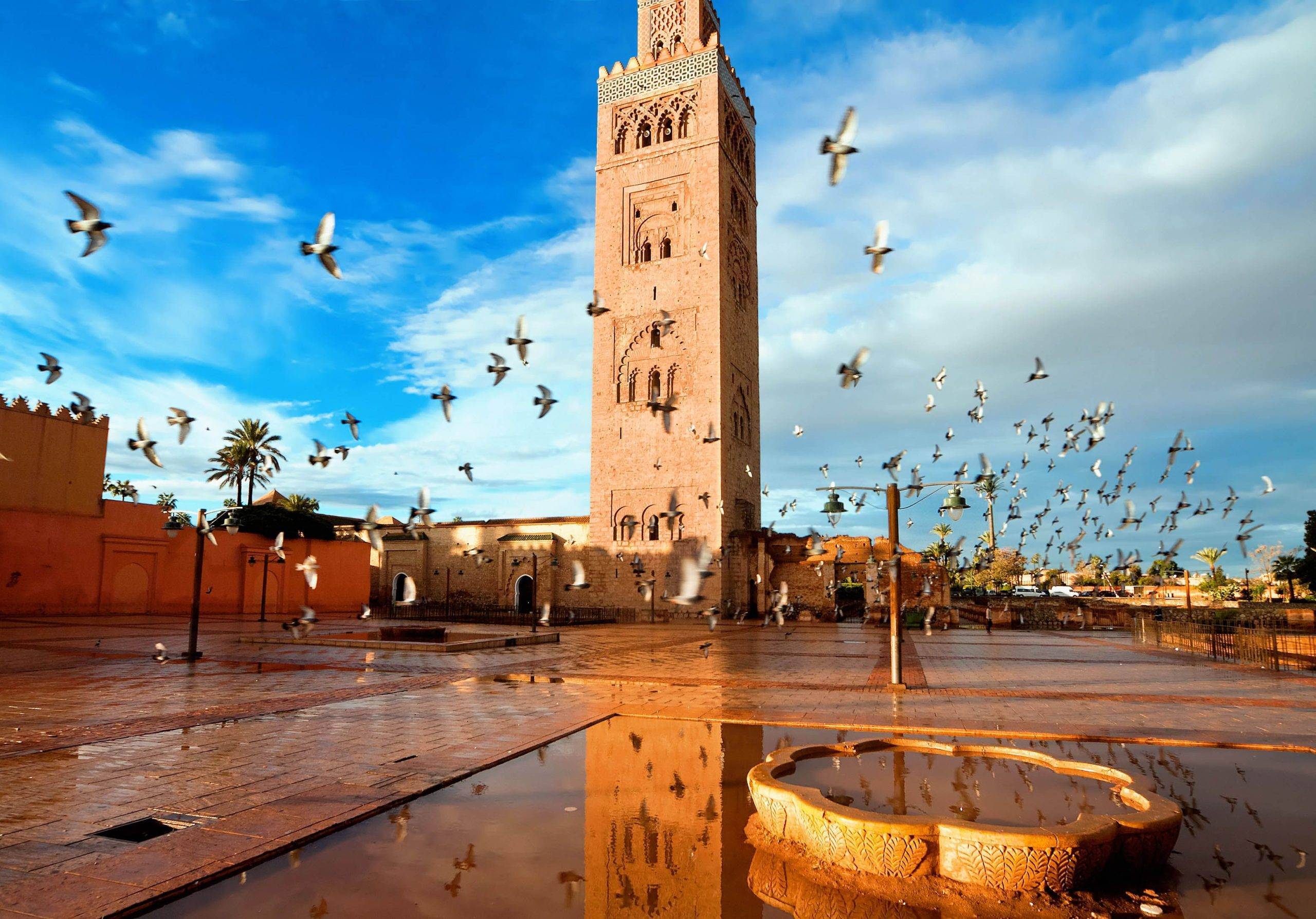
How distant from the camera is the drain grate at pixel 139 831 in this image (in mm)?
4559

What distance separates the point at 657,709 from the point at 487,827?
461cm

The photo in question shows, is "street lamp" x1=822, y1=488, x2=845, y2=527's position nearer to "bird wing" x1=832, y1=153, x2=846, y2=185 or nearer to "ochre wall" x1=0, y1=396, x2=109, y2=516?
"bird wing" x1=832, y1=153, x2=846, y2=185

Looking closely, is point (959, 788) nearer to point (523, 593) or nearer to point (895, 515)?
point (895, 515)

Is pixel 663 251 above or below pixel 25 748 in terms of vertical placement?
above

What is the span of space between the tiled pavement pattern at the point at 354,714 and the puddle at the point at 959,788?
55.9 inches

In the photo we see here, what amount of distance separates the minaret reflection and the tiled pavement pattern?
100 centimetres

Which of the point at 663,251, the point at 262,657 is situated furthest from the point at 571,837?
the point at 663,251

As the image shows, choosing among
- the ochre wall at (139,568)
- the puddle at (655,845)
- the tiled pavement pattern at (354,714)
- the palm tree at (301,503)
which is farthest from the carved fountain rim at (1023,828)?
the palm tree at (301,503)

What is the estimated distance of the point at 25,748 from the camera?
663cm

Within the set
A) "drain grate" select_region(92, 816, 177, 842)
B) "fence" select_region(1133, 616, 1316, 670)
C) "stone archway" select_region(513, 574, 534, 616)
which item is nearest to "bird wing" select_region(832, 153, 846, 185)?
"drain grate" select_region(92, 816, 177, 842)

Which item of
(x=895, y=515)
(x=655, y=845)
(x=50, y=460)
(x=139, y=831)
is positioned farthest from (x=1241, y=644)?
(x=50, y=460)

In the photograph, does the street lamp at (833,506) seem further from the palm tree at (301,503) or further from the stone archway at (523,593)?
the palm tree at (301,503)

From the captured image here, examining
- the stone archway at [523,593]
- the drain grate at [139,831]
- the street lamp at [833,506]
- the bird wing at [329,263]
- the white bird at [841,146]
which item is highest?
the white bird at [841,146]

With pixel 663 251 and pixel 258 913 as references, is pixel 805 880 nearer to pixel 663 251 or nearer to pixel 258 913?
pixel 258 913
